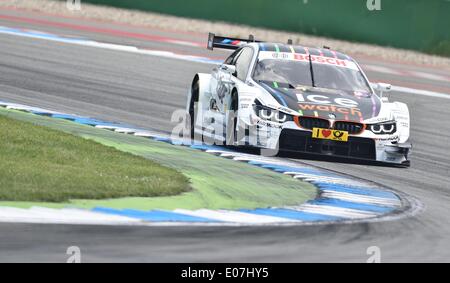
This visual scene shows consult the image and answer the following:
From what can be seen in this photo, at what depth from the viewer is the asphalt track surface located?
7.13 m

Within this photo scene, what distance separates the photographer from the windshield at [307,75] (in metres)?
13.1

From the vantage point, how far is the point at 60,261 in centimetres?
656

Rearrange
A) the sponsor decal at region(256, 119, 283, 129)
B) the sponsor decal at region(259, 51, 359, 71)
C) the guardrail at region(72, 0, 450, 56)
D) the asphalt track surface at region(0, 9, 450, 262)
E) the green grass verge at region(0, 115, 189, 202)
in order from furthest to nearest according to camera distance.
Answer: the guardrail at region(72, 0, 450, 56), the sponsor decal at region(259, 51, 359, 71), the sponsor decal at region(256, 119, 283, 129), the green grass verge at region(0, 115, 189, 202), the asphalt track surface at region(0, 9, 450, 262)

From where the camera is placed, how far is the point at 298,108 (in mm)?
12227

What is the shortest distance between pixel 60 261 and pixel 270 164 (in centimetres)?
566

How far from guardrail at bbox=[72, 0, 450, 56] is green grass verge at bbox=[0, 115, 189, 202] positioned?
16.9 m

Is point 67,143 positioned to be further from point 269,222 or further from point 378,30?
point 378,30

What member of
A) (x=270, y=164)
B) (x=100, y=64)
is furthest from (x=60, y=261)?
(x=100, y=64)

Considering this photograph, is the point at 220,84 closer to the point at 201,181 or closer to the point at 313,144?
the point at 313,144

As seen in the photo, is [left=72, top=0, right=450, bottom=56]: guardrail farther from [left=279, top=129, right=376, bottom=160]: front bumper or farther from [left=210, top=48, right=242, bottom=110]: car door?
[left=279, top=129, right=376, bottom=160]: front bumper

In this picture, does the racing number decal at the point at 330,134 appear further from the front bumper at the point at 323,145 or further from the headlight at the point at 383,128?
the headlight at the point at 383,128

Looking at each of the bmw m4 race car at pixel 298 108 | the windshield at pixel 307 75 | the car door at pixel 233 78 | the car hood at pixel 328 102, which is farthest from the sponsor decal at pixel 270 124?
the windshield at pixel 307 75

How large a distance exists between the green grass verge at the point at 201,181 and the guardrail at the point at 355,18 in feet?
50.0

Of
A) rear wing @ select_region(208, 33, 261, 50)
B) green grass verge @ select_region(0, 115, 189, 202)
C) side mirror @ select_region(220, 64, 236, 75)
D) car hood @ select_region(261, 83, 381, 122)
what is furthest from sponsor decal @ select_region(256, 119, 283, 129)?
rear wing @ select_region(208, 33, 261, 50)
